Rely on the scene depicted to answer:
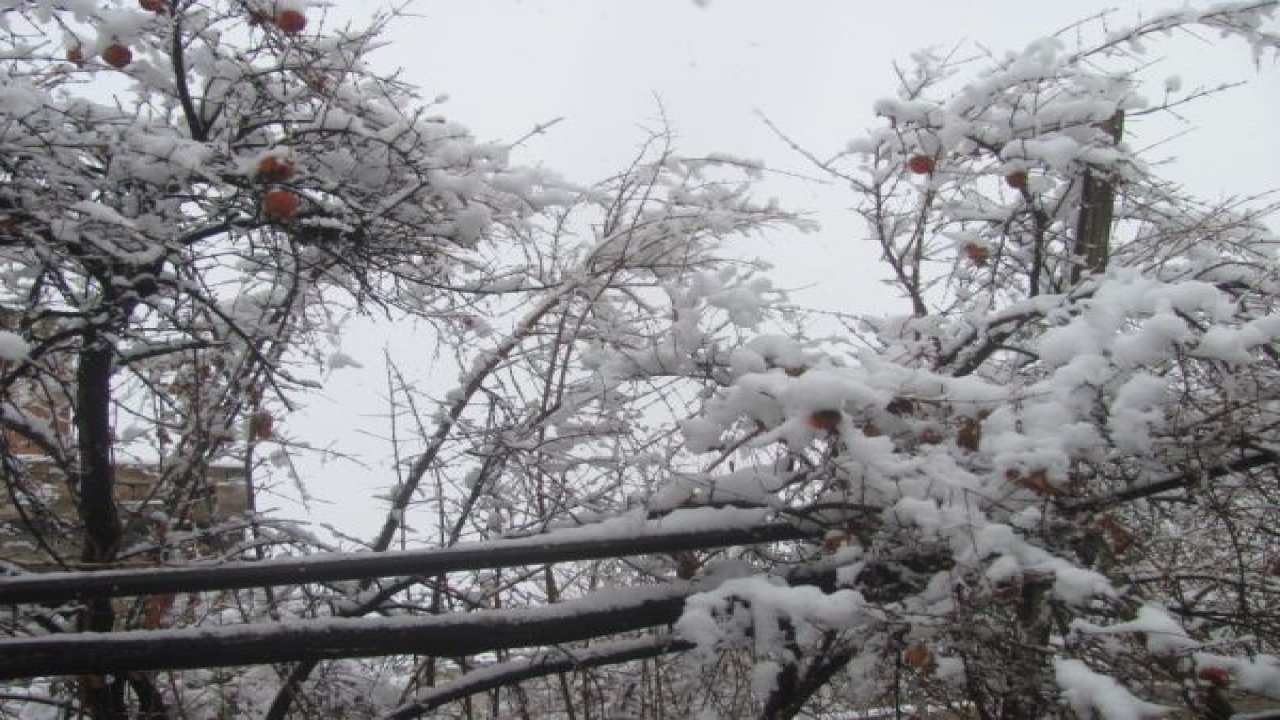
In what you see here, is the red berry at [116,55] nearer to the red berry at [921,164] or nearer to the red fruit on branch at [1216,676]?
the red berry at [921,164]

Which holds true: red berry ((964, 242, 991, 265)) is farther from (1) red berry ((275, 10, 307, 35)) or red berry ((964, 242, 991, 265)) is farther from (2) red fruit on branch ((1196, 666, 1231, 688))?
(1) red berry ((275, 10, 307, 35))

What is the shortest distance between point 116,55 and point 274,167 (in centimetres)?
76

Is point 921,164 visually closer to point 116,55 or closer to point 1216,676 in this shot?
point 1216,676

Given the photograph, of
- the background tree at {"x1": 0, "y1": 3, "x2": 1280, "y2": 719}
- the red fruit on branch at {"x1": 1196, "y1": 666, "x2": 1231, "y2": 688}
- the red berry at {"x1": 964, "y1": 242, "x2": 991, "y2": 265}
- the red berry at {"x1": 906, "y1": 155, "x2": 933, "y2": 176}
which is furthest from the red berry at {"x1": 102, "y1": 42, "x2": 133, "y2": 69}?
the red fruit on branch at {"x1": 1196, "y1": 666, "x2": 1231, "y2": 688}

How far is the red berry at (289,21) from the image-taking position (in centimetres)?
343

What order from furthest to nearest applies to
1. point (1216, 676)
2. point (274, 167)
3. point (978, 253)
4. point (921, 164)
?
1. point (978, 253)
2. point (921, 164)
3. point (274, 167)
4. point (1216, 676)

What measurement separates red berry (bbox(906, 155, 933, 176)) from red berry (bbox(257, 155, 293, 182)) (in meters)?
2.45

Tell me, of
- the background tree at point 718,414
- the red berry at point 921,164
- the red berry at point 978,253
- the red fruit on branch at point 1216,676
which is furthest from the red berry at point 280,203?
the red fruit on branch at point 1216,676

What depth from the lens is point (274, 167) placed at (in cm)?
339

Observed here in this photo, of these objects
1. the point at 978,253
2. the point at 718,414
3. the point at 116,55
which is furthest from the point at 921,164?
the point at 116,55

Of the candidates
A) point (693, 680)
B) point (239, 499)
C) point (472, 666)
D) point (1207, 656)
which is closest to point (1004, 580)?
point (1207, 656)

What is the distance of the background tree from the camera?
6.74 feet

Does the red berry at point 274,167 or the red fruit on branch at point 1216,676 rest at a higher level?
the red berry at point 274,167

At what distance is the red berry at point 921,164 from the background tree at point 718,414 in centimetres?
15
